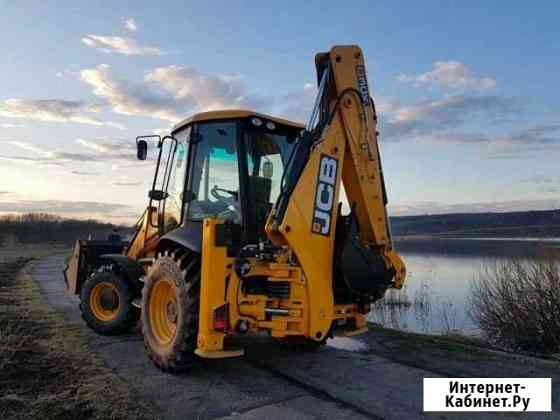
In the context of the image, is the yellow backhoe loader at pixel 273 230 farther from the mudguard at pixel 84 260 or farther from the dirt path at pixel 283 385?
the mudguard at pixel 84 260

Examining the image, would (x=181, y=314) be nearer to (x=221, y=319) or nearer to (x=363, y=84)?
(x=221, y=319)

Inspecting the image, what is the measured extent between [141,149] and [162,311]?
215cm

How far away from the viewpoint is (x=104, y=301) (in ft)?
24.5

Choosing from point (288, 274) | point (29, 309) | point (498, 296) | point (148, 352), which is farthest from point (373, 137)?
point (29, 309)

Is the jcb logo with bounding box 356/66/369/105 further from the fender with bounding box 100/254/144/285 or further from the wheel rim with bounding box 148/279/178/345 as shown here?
the fender with bounding box 100/254/144/285

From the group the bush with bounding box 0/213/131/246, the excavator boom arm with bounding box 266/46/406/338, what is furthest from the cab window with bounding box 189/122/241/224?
the bush with bounding box 0/213/131/246

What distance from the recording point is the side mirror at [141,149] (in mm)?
6672

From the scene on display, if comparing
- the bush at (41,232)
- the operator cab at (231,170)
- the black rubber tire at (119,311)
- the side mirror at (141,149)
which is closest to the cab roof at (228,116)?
the operator cab at (231,170)

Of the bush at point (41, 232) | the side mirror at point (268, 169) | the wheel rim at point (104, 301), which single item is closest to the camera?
the side mirror at point (268, 169)

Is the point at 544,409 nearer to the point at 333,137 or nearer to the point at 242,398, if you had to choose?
the point at 242,398

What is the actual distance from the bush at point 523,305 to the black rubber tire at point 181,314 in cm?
663

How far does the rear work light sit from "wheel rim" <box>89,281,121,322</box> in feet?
9.55

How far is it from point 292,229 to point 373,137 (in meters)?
1.55

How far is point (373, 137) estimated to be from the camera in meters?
5.61
